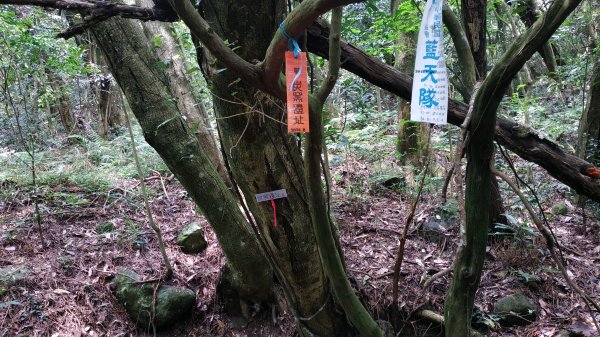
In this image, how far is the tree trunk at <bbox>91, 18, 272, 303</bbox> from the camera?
3.00 meters

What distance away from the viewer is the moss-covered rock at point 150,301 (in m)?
3.68

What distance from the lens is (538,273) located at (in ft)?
12.3

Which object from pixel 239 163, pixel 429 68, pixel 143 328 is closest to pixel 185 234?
pixel 143 328

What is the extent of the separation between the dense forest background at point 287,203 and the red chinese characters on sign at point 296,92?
0.21ft

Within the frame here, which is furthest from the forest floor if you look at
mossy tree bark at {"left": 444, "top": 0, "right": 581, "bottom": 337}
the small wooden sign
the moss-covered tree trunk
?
the small wooden sign

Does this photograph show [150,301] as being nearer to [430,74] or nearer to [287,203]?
[287,203]

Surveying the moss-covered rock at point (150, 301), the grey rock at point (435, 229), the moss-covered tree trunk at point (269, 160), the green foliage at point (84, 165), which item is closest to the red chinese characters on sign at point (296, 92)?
the moss-covered tree trunk at point (269, 160)

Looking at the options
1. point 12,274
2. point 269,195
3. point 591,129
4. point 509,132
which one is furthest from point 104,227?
point 591,129

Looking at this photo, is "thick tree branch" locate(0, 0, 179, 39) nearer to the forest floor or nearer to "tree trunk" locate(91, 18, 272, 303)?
"tree trunk" locate(91, 18, 272, 303)

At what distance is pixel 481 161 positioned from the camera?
184cm

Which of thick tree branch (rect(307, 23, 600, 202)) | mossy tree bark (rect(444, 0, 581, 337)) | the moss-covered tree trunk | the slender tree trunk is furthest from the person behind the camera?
the slender tree trunk

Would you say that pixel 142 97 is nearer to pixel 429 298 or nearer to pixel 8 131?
pixel 429 298

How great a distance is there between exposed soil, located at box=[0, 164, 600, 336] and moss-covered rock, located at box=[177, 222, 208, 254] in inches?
3.0

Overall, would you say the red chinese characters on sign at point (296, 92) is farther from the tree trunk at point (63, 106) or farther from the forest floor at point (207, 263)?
the tree trunk at point (63, 106)
